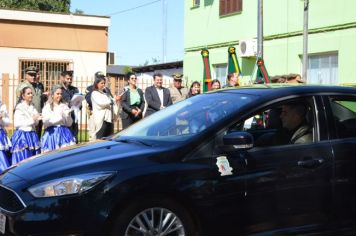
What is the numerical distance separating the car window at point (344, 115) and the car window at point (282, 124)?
242mm

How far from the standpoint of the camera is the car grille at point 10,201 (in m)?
4.07

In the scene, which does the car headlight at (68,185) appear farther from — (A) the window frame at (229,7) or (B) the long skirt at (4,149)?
(A) the window frame at (229,7)

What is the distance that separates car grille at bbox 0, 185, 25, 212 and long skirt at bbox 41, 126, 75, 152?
13.0 feet

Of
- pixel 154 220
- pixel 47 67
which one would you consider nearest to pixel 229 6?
pixel 47 67

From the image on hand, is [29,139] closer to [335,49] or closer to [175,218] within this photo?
[175,218]

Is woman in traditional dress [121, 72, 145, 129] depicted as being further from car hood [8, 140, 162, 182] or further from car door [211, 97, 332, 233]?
car door [211, 97, 332, 233]

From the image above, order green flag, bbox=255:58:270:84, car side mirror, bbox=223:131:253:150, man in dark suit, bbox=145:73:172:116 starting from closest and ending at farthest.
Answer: car side mirror, bbox=223:131:253:150 → man in dark suit, bbox=145:73:172:116 → green flag, bbox=255:58:270:84

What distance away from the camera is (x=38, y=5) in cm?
4238

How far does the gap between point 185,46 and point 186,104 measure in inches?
624

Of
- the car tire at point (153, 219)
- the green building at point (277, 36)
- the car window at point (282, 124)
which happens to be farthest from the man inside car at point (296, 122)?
the green building at point (277, 36)

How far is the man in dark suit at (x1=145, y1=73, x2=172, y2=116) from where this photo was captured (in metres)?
10.2

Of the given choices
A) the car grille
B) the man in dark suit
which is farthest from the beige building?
the car grille

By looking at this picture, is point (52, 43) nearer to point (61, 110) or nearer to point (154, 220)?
point (61, 110)

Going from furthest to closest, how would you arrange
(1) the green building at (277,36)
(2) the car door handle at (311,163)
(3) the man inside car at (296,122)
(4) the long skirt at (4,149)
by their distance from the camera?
(1) the green building at (277,36) < (4) the long skirt at (4,149) < (3) the man inside car at (296,122) < (2) the car door handle at (311,163)
